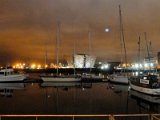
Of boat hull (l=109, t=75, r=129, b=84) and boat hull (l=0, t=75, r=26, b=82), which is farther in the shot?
boat hull (l=0, t=75, r=26, b=82)

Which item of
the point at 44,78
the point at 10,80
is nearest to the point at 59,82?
the point at 44,78

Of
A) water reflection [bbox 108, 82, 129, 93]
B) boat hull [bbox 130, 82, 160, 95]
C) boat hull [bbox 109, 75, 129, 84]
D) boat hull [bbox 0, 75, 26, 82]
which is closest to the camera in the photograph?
boat hull [bbox 130, 82, 160, 95]

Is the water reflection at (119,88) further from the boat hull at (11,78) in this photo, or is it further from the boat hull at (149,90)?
the boat hull at (11,78)

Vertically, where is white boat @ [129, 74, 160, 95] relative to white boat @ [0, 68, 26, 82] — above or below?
below

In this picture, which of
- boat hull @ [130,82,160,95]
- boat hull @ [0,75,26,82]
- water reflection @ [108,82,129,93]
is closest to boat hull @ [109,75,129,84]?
water reflection @ [108,82,129,93]

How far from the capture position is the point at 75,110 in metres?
41.1

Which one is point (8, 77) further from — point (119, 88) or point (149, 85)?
point (149, 85)

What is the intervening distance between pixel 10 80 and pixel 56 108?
6618 cm

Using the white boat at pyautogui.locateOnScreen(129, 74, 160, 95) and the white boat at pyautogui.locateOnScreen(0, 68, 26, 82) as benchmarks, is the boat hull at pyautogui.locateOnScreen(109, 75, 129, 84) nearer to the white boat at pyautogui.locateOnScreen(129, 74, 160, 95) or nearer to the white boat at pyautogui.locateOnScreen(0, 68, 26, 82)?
the white boat at pyautogui.locateOnScreen(129, 74, 160, 95)

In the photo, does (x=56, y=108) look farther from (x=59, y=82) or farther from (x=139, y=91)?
(x=59, y=82)

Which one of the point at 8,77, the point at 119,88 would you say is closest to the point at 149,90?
the point at 119,88

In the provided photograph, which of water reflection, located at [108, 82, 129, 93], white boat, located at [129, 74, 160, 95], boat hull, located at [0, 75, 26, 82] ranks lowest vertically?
water reflection, located at [108, 82, 129, 93]

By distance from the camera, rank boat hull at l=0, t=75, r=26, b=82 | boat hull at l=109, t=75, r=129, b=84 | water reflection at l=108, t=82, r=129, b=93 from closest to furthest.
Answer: water reflection at l=108, t=82, r=129, b=93
boat hull at l=109, t=75, r=129, b=84
boat hull at l=0, t=75, r=26, b=82

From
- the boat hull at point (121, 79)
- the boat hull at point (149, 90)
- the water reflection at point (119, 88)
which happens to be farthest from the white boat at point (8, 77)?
the boat hull at point (149, 90)
